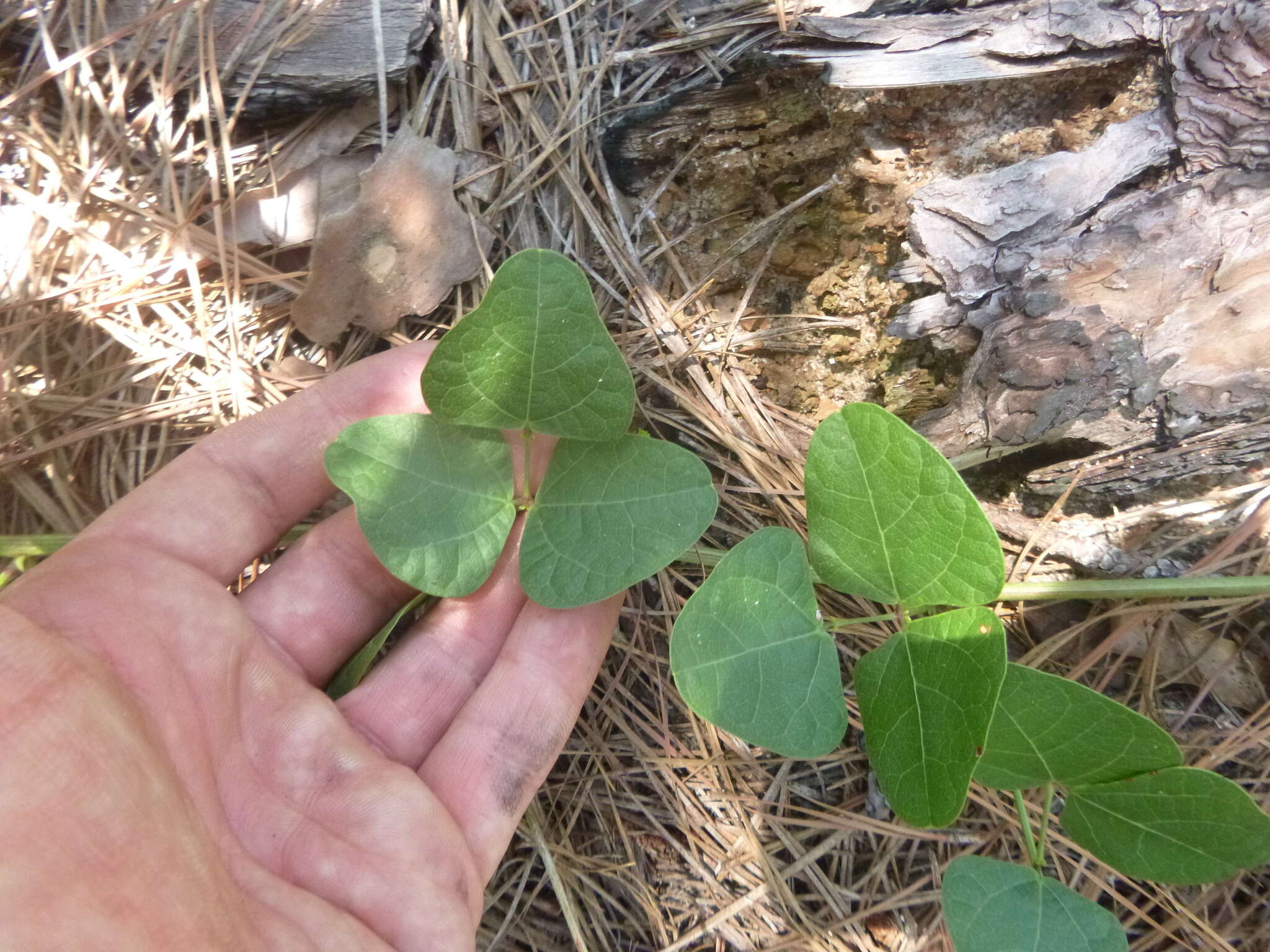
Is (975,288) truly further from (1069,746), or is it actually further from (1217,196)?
(1069,746)

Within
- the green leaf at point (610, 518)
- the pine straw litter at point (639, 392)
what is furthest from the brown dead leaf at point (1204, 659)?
the green leaf at point (610, 518)

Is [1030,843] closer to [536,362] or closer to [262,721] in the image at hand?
[536,362]

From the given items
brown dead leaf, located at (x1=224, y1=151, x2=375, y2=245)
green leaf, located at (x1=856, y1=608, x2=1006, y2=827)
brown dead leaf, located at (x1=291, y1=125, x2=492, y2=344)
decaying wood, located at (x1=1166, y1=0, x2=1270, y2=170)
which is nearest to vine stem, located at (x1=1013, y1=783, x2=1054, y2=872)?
green leaf, located at (x1=856, y1=608, x2=1006, y2=827)

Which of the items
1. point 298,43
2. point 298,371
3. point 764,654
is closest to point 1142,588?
point 764,654

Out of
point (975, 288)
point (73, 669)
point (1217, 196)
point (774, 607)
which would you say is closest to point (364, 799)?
point (73, 669)

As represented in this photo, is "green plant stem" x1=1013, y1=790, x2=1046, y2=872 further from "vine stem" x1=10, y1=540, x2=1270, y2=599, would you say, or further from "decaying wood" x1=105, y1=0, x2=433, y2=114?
"decaying wood" x1=105, y1=0, x2=433, y2=114

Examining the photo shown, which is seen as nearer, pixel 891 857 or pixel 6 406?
pixel 891 857
